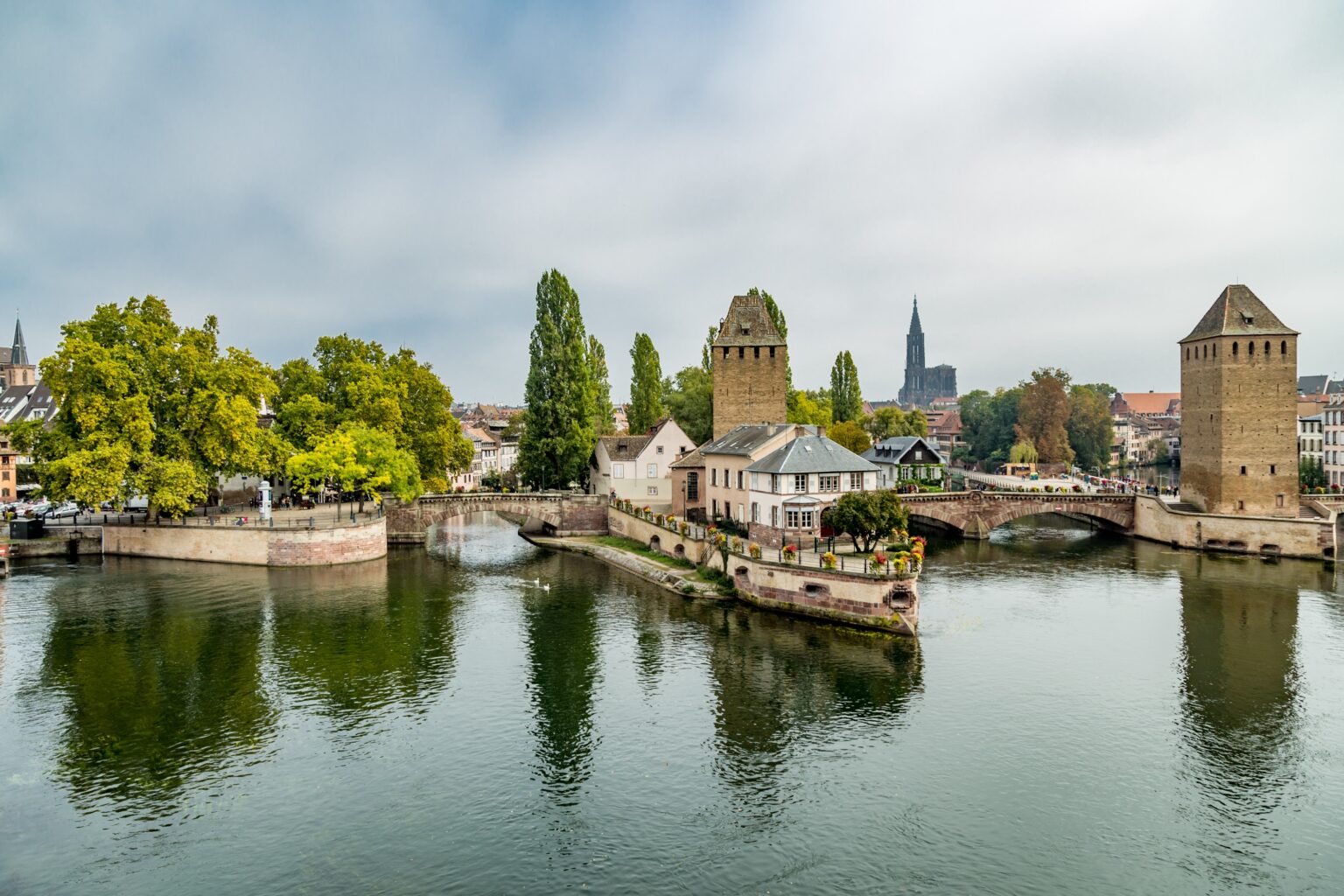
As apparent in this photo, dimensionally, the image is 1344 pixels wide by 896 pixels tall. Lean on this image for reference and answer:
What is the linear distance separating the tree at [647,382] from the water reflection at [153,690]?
158ft

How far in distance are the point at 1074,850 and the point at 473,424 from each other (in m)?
149

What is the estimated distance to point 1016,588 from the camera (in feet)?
157

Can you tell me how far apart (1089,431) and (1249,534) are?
229 ft

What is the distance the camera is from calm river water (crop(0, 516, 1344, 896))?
63.9ft

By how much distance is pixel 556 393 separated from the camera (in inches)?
2781

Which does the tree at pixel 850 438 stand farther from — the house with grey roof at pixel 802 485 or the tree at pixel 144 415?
the tree at pixel 144 415

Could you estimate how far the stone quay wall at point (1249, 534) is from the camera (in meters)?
57.0

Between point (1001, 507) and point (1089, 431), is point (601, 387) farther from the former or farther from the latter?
point (1089, 431)

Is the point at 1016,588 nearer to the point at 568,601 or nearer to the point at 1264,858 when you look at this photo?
the point at 568,601

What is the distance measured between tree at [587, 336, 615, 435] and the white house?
1944cm

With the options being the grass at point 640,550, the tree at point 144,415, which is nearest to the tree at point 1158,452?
the grass at point 640,550

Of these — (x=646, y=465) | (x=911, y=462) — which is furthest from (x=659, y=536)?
(x=911, y=462)

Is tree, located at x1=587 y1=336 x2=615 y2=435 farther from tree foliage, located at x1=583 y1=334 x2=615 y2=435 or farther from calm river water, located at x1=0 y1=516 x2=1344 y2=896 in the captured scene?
calm river water, located at x1=0 y1=516 x2=1344 y2=896

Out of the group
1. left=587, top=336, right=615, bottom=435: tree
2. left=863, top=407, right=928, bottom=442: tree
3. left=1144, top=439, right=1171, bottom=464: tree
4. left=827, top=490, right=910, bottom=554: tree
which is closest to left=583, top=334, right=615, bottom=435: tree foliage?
left=587, top=336, right=615, bottom=435: tree
